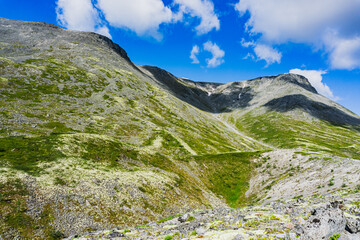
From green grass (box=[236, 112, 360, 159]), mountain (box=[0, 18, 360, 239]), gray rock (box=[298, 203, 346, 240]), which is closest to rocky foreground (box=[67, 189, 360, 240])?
gray rock (box=[298, 203, 346, 240])

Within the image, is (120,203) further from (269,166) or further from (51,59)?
(51,59)

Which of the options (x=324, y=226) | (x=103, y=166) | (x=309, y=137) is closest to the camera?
(x=324, y=226)

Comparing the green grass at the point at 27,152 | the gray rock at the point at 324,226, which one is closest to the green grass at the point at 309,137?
the gray rock at the point at 324,226

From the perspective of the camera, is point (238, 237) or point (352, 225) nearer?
point (352, 225)

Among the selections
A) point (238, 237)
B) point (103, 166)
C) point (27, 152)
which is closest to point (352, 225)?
point (238, 237)

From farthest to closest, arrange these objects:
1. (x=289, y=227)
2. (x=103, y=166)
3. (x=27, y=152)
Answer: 1. (x=103, y=166)
2. (x=27, y=152)
3. (x=289, y=227)

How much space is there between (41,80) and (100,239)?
120m

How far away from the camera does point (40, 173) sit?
30.3 m

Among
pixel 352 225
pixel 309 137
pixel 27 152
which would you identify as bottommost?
pixel 27 152

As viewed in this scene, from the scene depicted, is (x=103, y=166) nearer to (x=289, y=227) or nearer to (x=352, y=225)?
(x=289, y=227)

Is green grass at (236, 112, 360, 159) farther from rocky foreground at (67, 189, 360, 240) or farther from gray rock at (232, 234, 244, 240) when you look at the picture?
gray rock at (232, 234, 244, 240)

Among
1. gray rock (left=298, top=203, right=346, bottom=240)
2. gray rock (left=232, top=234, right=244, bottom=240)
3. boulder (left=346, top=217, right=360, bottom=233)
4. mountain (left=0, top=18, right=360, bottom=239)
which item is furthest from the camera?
mountain (left=0, top=18, right=360, bottom=239)

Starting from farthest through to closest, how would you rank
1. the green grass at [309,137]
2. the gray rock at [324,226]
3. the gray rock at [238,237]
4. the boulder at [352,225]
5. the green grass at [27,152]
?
1. the green grass at [309,137]
2. the green grass at [27,152]
3. the gray rock at [238,237]
4. the gray rock at [324,226]
5. the boulder at [352,225]

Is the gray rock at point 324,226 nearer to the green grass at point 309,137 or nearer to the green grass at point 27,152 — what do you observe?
the green grass at point 27,152
